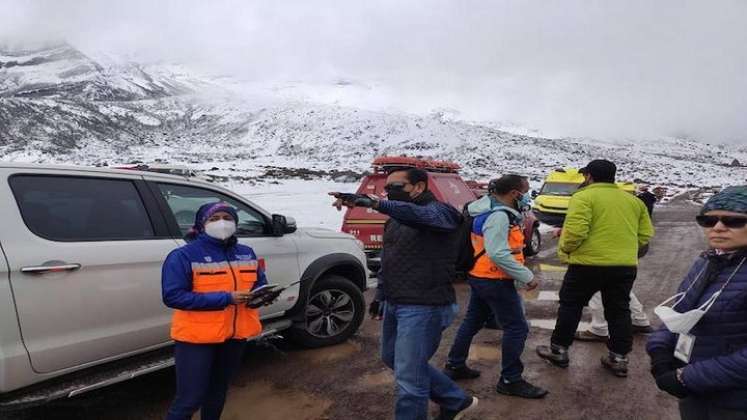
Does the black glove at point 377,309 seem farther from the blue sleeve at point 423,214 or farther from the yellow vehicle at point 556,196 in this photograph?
the yellow vehicle at point 556,196

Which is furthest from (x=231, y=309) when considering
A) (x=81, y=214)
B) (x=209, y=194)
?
(x=209, y=194)

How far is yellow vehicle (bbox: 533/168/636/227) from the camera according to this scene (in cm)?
1603

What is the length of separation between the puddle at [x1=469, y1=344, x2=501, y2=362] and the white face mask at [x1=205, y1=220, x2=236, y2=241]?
2.89 meters

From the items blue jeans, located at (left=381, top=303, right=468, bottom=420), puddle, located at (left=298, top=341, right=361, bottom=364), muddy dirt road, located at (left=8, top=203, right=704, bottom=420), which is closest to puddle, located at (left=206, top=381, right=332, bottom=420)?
muddy dirt road, located at (left=8, top=203, right=704, bottom=420)

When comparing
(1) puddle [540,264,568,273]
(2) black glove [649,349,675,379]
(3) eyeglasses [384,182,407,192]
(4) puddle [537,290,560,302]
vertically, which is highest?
(3) eyeglasses [384,182,407,192]

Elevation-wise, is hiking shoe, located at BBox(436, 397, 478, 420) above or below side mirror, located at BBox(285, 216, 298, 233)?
below

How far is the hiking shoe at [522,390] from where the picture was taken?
4.01 meters

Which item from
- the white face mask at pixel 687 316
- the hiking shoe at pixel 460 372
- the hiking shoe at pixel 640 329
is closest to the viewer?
the white face mask at pixel 687 316

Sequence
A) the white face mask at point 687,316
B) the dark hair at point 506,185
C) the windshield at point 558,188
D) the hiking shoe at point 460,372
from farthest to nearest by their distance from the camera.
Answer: the windshield at point 558,188, the hiking shoe at point 460,372, the dark hair at point 506,185, the white face mask at point 687,316

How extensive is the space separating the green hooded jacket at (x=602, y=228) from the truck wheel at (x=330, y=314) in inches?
82.7

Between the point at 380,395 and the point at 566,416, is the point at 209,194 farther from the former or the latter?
the point at 566,416

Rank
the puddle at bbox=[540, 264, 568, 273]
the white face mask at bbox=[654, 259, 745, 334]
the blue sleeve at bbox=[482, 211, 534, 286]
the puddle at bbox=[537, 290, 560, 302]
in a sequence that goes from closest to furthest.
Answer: the white face mask at bbox=[654, 259, 745, 334], the blue sleeve at bbox=[482, 211, 534, 286], the puddle at bbox=[537, 290, 560, 302], the puddle at bbox=[540, 264, 568, 273]

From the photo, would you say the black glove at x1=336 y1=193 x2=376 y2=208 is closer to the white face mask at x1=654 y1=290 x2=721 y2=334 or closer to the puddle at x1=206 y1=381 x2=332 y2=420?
the white face mask at x1=654 y1=290 x2=721 y2=334

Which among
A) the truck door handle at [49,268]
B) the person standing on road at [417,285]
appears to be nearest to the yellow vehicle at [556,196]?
the person standing on road at [417,285]
